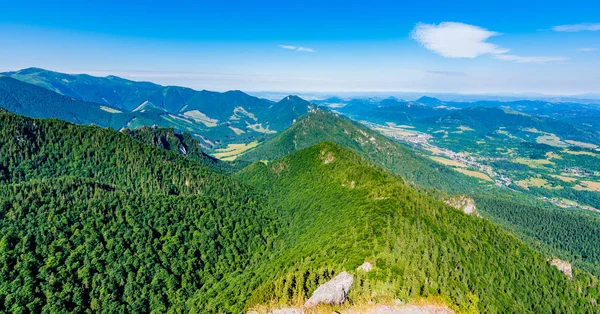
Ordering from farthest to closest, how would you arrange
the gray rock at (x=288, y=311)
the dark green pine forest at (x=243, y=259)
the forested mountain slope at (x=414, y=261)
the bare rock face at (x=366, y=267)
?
the dark green pine forest at (x=243, y=259), the bare rock face at (x=366, y=267), the forested mountain slope at (x=414, y=261), the gray rock at (x=288, y=311)

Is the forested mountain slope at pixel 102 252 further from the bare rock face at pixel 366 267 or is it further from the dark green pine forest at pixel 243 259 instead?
the bare rock face at pixel 366 267

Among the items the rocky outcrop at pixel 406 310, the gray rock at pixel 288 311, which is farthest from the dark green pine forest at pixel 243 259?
the gray rock at pixel 288 311

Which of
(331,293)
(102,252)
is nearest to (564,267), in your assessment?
(331,293)

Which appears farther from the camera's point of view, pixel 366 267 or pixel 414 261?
pixel 414 261

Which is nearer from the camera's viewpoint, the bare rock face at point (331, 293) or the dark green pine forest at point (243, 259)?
the bare rock face at point (331, 293)

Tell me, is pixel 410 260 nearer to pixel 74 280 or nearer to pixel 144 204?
pixel 74 280

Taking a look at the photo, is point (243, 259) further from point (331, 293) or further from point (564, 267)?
point (564, 267)

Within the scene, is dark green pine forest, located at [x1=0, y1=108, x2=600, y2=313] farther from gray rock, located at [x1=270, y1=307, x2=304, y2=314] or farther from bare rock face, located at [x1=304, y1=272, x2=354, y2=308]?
gray rock, located at [x1=270, y1=307, x2=304, y2=314]

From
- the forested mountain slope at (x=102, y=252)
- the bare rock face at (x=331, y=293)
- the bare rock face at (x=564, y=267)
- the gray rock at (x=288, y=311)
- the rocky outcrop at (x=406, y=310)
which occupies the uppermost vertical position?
the bare rock face at (x=331, y=293)
